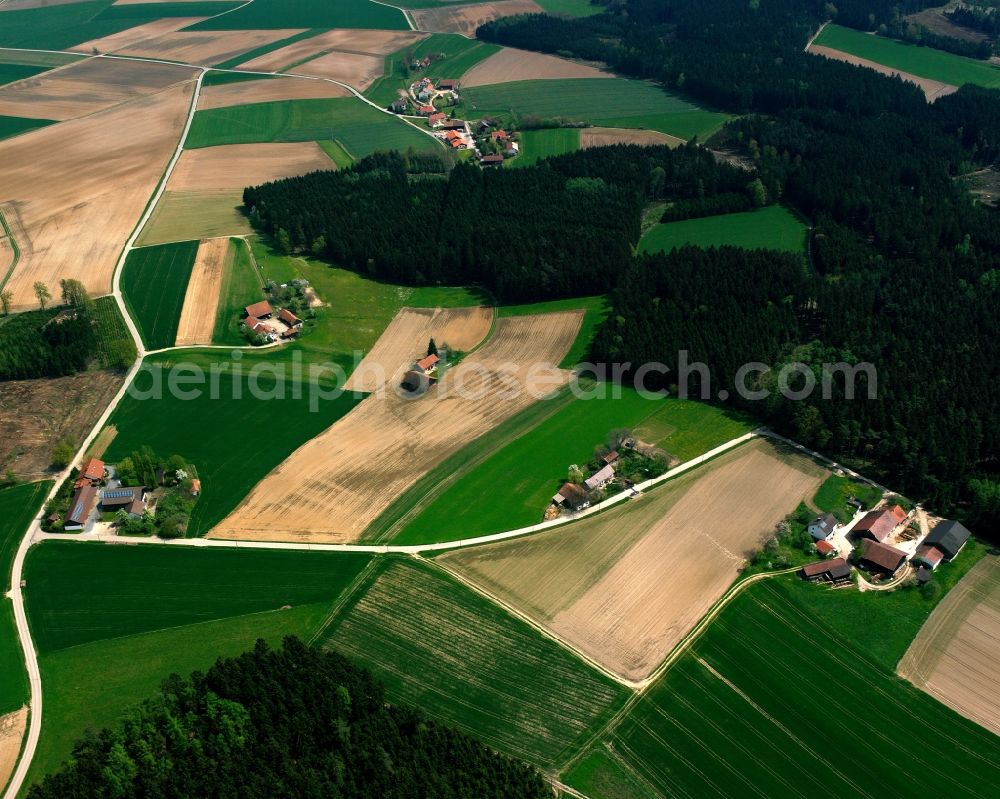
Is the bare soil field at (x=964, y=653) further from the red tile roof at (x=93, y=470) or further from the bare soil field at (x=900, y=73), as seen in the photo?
the bare soil field at (x=900, y=73)

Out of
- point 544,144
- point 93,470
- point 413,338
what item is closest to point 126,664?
point 93,470

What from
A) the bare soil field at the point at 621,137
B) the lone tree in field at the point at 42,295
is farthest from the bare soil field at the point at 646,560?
the bare soil field at the point at 621,137

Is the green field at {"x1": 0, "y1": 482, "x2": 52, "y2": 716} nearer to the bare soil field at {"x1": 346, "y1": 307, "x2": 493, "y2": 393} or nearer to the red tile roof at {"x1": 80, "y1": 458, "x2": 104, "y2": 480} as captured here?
the red tile roof at {"x1": 80, "y1": 458, "x2": 104, "y2": 480}

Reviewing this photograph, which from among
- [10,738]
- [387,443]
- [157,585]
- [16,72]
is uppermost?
[16,72]

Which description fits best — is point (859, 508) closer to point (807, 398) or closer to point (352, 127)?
point (807, 398)

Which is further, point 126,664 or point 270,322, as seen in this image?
point 270,322

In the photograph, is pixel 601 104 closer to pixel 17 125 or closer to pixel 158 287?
pixel 158 287

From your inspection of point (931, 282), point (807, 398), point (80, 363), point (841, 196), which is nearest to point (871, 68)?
point (841, 196)
